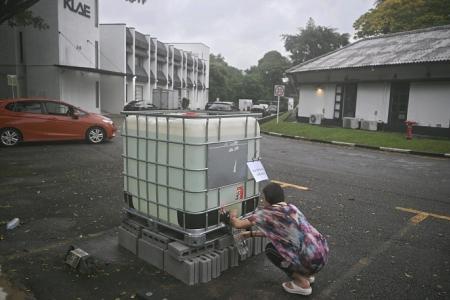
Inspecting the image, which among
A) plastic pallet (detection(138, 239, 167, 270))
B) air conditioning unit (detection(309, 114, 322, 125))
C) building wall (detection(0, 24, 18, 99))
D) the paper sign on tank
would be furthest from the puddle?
building wall (detection(0, 24, 18, 99))

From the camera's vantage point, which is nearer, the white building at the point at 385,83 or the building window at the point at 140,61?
the white building at the point at 385,83

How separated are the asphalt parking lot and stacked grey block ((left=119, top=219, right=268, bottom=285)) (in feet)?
0.31

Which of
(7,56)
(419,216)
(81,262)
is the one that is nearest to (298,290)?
(81,262)

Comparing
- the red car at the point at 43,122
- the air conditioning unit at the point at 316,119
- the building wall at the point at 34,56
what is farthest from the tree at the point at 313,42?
the red car at the point at 43,122

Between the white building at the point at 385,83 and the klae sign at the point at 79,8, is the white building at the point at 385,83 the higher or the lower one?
the lower one

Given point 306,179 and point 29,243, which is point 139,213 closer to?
point 29,243

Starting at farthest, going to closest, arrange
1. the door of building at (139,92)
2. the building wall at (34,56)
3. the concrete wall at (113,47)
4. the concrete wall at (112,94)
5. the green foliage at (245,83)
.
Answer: the green foliage at (245,83)
the door of building at (139,92)
the concrete wall at (113,47)
the concrete wall at (112,94)
the building wall at (34,56)

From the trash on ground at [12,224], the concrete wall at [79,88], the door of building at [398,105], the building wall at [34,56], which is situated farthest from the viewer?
the concrete wall at [79,88]

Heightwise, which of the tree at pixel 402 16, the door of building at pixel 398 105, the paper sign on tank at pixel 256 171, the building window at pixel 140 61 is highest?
the tree at pixel 402 16

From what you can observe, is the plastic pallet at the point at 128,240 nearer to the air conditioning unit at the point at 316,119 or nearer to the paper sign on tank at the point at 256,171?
the paper sign on tank at the point at 256,171

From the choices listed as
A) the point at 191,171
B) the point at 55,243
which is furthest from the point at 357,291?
the point at 55,243

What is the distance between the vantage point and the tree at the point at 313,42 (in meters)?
60.2

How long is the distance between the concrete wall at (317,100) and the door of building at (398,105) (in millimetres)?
4573

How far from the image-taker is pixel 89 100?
100 ft
